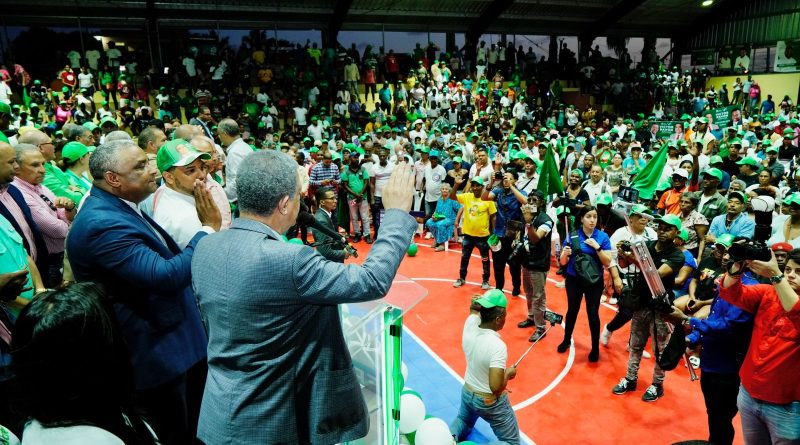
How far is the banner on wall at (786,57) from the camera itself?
75.7 ft

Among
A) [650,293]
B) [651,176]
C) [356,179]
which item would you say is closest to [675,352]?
[650,293]

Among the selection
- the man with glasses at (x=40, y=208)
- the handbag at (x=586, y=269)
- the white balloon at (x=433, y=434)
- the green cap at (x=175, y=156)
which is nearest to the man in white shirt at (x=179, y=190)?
the green cap at (x=175, y=156)

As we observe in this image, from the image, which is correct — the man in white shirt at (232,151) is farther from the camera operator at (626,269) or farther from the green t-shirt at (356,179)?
the green t-shirt at (356,179)

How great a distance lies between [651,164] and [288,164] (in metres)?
8.15

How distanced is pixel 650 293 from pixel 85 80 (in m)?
16.5

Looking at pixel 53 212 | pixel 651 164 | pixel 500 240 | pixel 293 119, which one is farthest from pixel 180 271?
pixel 293 119

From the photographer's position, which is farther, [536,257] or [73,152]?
[536,257]

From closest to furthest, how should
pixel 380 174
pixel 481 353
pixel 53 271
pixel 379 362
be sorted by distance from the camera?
pixel 379 362 < pixel 481 353 < pixel 53 271 < pixel 380 174

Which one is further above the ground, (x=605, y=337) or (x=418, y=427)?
(x=418, y=427)

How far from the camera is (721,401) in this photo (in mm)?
3531

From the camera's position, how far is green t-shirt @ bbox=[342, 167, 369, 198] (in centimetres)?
1062

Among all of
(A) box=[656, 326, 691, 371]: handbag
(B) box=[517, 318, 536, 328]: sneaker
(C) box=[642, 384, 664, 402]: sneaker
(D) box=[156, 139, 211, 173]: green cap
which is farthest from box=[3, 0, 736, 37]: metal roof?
(A) box=[656, 326, 691, 371]: handbag

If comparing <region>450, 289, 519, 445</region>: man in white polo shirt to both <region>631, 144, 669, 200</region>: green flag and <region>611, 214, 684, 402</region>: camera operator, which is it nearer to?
<region>611, 214, 684, 402</region>: camera operator

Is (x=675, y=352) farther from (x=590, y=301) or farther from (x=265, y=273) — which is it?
(x=265, y=273)
